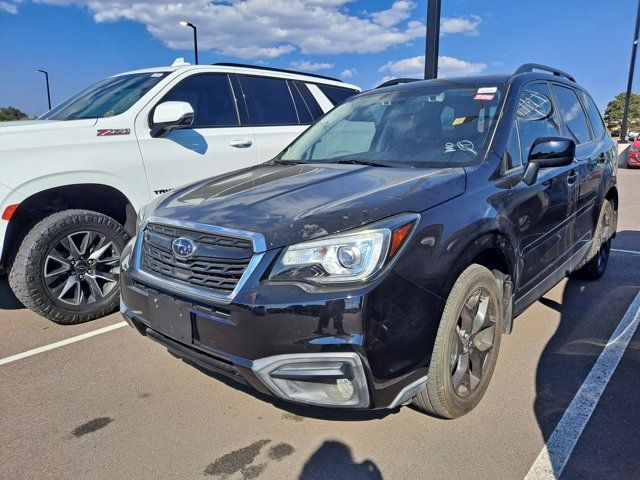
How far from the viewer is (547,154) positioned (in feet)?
9.78

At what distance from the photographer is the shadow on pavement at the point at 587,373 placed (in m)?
2.31

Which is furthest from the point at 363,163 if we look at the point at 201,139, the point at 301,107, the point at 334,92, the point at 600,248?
the point at 334,92

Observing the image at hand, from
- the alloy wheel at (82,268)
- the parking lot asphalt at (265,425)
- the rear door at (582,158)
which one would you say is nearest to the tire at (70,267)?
the alloy wheel at (82,268)

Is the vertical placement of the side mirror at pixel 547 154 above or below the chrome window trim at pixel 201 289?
above

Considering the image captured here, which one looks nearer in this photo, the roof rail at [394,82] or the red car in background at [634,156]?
the roof rail at [394,82]

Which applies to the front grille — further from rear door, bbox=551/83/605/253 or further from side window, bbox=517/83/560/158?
rear door, bbox=551/83/605/253

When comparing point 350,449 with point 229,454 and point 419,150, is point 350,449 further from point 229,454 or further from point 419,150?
point 419,150

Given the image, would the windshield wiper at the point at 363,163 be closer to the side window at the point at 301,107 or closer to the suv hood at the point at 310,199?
the suv hood at the point at 310,199

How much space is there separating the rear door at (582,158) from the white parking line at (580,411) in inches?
30.4

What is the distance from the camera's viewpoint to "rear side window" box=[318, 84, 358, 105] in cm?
618

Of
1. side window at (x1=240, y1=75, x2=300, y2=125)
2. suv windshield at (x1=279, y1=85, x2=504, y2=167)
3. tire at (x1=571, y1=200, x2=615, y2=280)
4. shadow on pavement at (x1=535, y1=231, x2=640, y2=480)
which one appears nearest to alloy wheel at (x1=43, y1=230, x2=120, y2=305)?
suv windshield at (x1=279, y1=85, x2=504, y2=167)

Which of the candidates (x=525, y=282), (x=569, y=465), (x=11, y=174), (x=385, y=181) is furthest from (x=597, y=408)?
(x=11, y=174)

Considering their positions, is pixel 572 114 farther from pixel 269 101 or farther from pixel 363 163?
A: pixel 269 101

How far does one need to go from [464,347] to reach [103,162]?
309 centimetres
